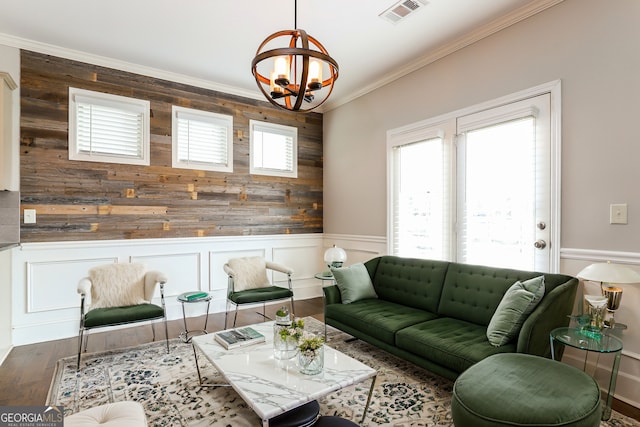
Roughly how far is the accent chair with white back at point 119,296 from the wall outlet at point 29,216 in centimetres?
91

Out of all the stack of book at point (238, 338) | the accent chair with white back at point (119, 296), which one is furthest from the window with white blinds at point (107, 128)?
the stack of book at point (238, 338)

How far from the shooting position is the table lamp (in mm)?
2158

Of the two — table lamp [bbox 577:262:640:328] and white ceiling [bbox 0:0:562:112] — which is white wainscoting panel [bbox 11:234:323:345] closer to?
white ceiling [bbox 0:0:562:112]

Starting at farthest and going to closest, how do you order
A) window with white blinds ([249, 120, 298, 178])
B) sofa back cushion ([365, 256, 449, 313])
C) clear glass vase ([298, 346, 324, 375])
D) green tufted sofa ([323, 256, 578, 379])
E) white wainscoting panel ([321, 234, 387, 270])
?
window with white blinds ([249, 120, 298, 178]) → white wainscoting panel ([321, 234, 387, 270]) → sofa back cushion ([365, 256, 449, 313]) → green tufted sofa ([323, 256, 578, 379]) → clear glass vase ([298, 346, 324, 375])

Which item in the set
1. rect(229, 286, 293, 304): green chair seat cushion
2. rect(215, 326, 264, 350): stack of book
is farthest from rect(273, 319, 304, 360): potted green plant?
rect(229, 286, 293, 304): green chair seat cushion

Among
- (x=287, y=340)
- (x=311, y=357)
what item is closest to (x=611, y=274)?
(x=311, y=357)

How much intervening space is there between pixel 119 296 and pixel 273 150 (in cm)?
283

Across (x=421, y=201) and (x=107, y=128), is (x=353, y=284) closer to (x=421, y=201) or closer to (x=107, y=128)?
(x=421, y=201)

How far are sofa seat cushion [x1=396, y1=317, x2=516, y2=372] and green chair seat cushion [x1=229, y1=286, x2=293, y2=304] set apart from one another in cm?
157

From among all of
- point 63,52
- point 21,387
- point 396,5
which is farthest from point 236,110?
point 21,387

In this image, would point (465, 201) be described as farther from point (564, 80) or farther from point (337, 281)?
point (337, 281)

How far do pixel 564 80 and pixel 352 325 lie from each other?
2.69 metres

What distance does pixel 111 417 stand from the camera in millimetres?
1577

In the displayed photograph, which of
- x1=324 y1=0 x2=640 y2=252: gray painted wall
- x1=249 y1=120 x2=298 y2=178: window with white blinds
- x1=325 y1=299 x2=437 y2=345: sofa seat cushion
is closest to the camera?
x1=324 y1=0 x2=640 y2=252: gray painted wall
